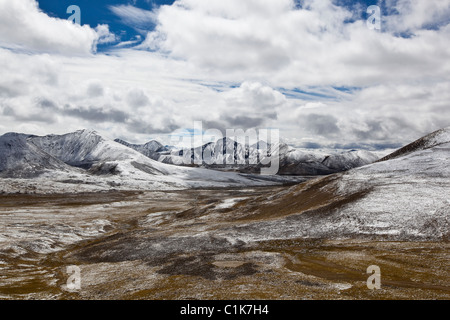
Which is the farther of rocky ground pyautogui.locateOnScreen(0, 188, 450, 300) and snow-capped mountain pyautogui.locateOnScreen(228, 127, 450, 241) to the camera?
snow-capped mountain pyautogui.locateOnScreen(228, 127, 450, 241)

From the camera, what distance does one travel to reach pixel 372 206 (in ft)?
192

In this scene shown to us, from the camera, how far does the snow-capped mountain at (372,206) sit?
50344 mm

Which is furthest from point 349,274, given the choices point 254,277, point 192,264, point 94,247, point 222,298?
point 94,247

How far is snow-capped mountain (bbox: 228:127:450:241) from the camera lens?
165ft

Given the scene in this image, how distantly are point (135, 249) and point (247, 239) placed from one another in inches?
690

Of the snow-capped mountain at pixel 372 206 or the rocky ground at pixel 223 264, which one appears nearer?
the rocky ground at pixel 223 264

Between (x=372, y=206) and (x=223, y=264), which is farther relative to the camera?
(x=372, y=206)

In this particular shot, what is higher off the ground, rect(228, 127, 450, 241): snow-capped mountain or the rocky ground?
rect(228, 127, 450, 241): snow-capped mountain

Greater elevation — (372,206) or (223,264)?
(372,206)

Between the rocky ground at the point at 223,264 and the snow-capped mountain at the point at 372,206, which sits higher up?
the snow-capped mountain at the point at 372,206

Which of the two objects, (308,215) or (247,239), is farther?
(308,215)
